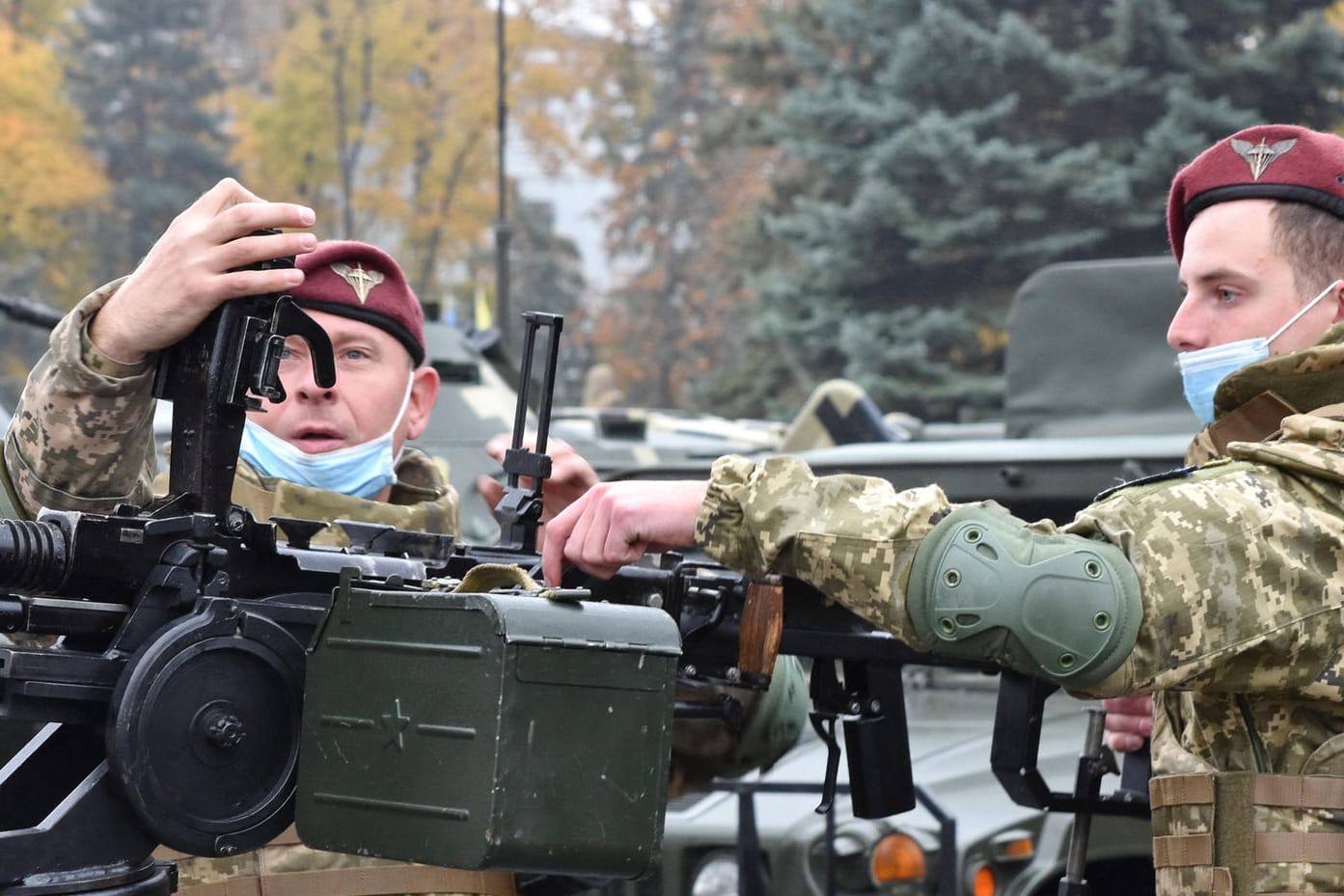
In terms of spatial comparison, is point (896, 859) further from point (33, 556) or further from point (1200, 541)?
point (33, 556)

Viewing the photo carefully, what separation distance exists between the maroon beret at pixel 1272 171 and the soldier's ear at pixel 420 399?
1646 mm

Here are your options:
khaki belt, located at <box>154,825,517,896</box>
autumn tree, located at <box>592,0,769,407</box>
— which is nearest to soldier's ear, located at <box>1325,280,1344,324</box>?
khaki belt, located at <box>154,825,517,896</box>

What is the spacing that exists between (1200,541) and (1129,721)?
1373 millimetres

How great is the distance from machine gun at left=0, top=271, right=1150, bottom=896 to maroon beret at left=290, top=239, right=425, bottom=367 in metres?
1.27

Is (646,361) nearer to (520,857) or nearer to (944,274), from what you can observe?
(944,274)

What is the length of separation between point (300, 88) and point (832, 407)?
74.0 ft

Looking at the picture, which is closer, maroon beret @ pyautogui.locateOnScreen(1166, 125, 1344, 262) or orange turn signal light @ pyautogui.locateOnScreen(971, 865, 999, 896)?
maroon beret @ pyautogui.locateOnScreen(1166, 125, 1344, 262)

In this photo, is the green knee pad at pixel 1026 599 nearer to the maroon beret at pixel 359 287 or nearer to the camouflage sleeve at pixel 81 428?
the camouflage sleeve at pixel 81 428

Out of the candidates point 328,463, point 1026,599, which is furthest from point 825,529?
point 328,463

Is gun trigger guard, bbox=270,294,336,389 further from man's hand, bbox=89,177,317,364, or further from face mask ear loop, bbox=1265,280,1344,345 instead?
face mask ear loop, bbox=1265,280,1344,345

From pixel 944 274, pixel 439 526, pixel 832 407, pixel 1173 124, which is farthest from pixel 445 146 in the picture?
pixel 439 526

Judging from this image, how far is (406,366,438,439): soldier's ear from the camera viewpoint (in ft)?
13.0

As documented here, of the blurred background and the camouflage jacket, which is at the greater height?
the blurred background

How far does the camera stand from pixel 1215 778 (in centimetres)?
284
